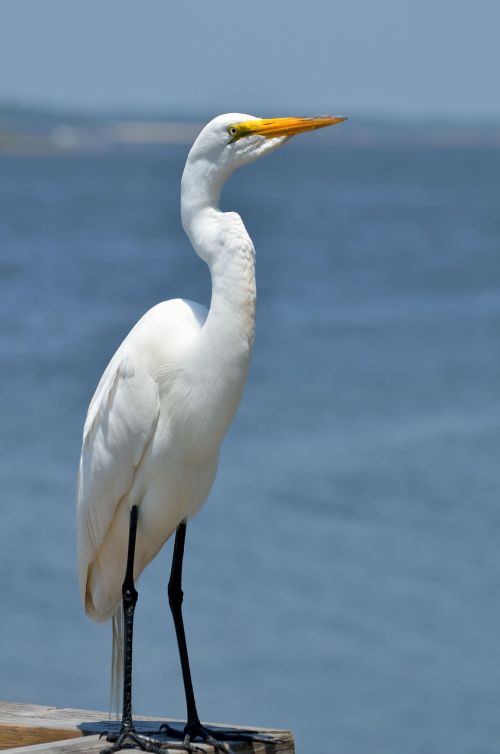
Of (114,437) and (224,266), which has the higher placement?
(224,266)

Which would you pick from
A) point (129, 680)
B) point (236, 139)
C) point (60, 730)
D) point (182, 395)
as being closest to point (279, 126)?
point (236, 139)

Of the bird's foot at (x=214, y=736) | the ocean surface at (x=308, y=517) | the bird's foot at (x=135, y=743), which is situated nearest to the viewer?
the bird's foot at (x=135, y=743)

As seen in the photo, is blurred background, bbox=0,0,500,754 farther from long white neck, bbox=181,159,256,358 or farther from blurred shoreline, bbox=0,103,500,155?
blurred shoreline, bbox=0,103,500,155

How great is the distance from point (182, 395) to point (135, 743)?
780mm

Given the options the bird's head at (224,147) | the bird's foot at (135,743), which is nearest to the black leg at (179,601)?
the bird's foot at (135,743)

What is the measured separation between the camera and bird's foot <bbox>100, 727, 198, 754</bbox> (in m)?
3.24

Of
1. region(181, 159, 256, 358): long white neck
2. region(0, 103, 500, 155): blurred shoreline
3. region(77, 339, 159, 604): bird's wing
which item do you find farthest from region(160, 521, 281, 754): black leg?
region(0, 103, 500, 155): blurred shoreline

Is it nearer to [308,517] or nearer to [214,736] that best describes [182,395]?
[214,736]

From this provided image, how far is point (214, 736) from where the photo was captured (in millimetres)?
3479

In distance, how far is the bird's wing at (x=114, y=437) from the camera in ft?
11.7

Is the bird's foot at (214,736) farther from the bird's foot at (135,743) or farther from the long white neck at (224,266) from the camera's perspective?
the long white neck at (224,266)

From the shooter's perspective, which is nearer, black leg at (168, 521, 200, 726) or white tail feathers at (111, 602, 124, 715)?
black leg at (168, 521, 200, 726)

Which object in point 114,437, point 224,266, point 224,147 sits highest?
point 224,147

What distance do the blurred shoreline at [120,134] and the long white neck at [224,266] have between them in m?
53.7
